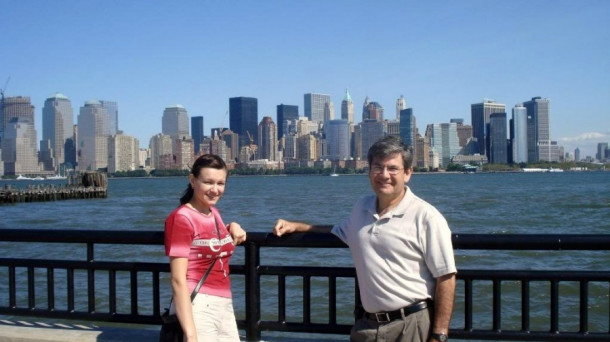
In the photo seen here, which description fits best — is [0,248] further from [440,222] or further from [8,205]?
[8,205]

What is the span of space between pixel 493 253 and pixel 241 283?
832 cm

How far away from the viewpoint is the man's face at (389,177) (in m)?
3.74

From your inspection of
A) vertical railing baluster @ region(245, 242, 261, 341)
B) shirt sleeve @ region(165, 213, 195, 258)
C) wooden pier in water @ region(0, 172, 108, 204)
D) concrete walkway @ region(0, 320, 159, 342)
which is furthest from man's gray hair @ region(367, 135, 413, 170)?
wooden pier in water @ region(0, 172, 108, 204)

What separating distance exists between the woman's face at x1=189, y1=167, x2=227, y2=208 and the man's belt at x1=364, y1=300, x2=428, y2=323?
3.77ft

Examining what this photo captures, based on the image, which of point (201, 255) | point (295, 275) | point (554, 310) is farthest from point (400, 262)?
point (554, 310)

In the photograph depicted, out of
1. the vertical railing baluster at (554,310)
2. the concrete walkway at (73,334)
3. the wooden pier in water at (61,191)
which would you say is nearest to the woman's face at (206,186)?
the concrete walkway at (73,334)

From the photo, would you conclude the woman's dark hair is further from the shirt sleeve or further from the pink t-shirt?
the shirt sleeve

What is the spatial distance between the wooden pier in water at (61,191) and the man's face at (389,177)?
77960mm

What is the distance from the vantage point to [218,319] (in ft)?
12.9

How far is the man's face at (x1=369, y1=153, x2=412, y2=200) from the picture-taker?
3744 millimetres

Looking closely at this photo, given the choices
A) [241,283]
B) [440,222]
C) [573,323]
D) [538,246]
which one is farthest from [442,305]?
[241,283]

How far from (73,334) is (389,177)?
2690mm

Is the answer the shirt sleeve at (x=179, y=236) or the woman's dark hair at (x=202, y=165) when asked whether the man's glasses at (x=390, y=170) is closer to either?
the woman's dark hair at (x=202, y=165)

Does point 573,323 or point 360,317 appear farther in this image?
point 573,323
